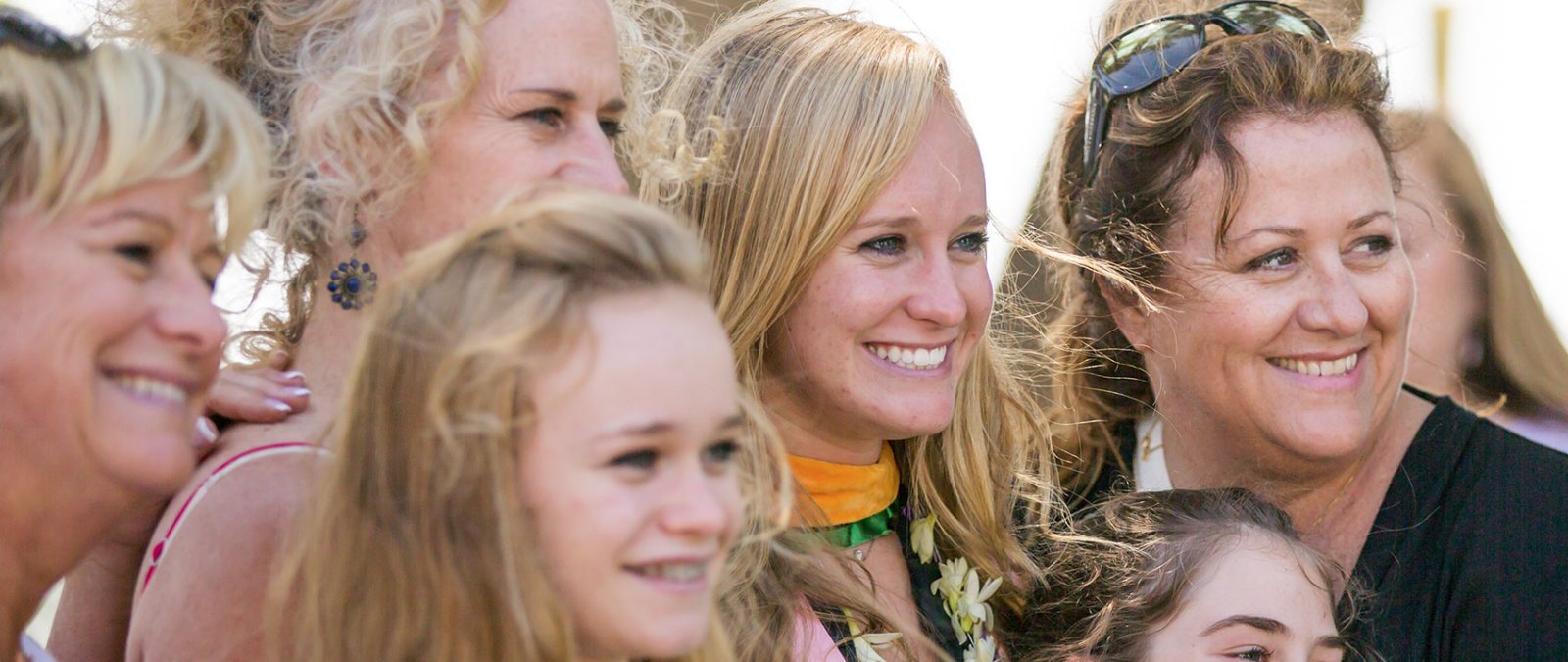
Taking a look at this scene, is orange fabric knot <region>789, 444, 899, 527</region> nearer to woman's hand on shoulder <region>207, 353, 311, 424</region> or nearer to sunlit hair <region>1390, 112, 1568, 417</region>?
woman's hand on shoulder <region>207, 353, 311, 424</region>

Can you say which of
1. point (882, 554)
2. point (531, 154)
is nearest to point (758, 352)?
point (882, 554)

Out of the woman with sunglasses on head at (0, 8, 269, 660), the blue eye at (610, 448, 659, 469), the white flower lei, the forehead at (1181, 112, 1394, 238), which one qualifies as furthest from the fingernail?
the forehead at (1181, 112, 1394, 238)

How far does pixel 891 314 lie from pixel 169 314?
4.36 feet

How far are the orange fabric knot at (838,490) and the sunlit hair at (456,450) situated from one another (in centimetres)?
101

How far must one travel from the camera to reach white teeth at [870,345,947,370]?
8.77ft

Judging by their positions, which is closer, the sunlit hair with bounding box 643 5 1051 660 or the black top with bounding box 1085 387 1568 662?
the sunlit hair with bounding box 643 5 1051 660

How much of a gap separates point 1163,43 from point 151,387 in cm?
234

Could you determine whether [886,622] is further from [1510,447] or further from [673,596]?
[1510,447]

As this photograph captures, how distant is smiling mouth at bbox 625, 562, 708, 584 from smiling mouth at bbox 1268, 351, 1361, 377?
183 cm

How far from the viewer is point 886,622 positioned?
101 inches

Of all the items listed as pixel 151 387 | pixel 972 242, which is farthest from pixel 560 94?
Result: pixel 972 242

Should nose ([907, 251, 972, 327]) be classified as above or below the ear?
above

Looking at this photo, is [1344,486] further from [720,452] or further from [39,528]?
[39,528]

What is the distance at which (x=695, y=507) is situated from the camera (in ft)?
5.41
